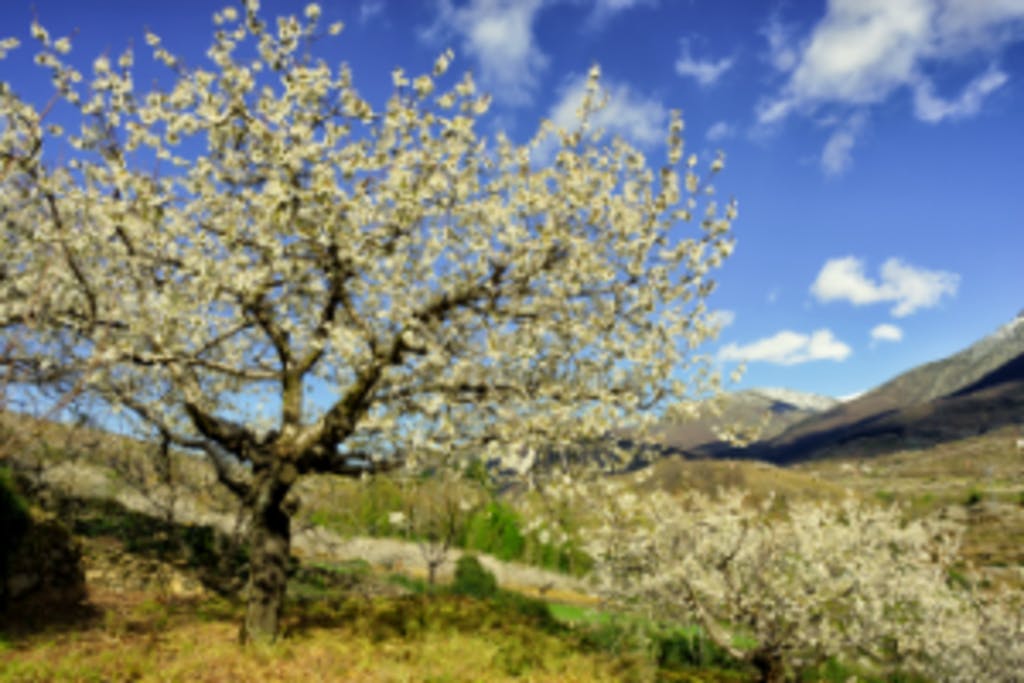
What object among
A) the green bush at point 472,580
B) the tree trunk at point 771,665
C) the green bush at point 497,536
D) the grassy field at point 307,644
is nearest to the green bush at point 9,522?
the grassy field at point 307,644

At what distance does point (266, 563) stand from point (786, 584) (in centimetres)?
1678

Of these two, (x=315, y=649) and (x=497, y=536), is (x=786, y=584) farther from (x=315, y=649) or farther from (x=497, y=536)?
(x=497, y=536)

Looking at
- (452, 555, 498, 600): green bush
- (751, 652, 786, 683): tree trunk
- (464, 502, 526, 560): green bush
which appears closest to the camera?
(751, 652, 786, 683): tree trunk

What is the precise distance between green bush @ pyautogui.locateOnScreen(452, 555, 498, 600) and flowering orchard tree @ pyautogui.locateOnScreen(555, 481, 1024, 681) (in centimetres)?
1076

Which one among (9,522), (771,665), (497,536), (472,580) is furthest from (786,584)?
(497,536)

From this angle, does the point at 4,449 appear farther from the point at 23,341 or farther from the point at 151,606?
the point at 151,606

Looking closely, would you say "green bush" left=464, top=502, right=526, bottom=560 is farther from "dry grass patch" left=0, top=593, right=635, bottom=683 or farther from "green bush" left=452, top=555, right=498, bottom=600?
"dry grass patch" left=0, top=593, right=635, bottom=683

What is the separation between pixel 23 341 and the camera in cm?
571

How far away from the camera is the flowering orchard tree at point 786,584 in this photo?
16562 millimetres

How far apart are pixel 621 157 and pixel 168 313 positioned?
807 cm

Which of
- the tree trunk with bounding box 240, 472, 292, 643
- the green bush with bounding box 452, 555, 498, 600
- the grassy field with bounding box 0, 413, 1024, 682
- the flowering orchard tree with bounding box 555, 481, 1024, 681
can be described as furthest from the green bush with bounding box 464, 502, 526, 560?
the tree trunk with bounding box 240, 472, 292, 643

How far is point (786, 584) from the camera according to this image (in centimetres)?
2027

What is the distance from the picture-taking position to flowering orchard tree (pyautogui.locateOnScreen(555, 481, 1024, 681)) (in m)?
16.6

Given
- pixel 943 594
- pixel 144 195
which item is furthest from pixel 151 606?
pixel 943 594
